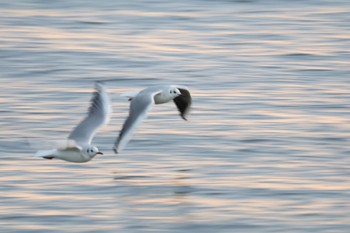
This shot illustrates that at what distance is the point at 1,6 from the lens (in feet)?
75.9

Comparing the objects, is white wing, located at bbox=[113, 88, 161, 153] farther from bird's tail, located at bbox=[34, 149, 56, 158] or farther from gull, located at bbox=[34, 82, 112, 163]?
bird's tail, located at bbox=[34, 149, 56, 158]

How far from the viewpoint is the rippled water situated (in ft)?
38.0

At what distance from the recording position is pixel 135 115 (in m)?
12.3

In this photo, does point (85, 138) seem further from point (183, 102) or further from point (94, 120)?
point (183, 102)

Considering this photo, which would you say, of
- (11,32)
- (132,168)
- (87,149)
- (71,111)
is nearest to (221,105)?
(71,111)

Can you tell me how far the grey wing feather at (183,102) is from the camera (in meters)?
13.8

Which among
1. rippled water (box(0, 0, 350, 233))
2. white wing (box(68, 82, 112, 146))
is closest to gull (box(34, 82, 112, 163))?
white wing (box(68, 82, 112, 146))

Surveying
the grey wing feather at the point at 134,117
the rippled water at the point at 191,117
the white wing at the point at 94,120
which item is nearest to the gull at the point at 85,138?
the white wing at the point at 94,120

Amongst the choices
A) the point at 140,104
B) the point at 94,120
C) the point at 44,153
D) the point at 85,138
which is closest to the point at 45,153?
the point at 44,153

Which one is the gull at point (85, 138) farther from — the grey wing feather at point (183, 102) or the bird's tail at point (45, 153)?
the grey wing feather at point (183, 102)

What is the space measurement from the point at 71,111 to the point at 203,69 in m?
2.95

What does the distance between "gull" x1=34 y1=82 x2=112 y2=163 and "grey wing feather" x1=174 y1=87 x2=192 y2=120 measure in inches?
55.2

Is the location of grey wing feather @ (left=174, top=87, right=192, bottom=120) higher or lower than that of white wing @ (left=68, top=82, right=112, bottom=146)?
higher

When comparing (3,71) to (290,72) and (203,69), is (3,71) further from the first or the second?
(290,72)
